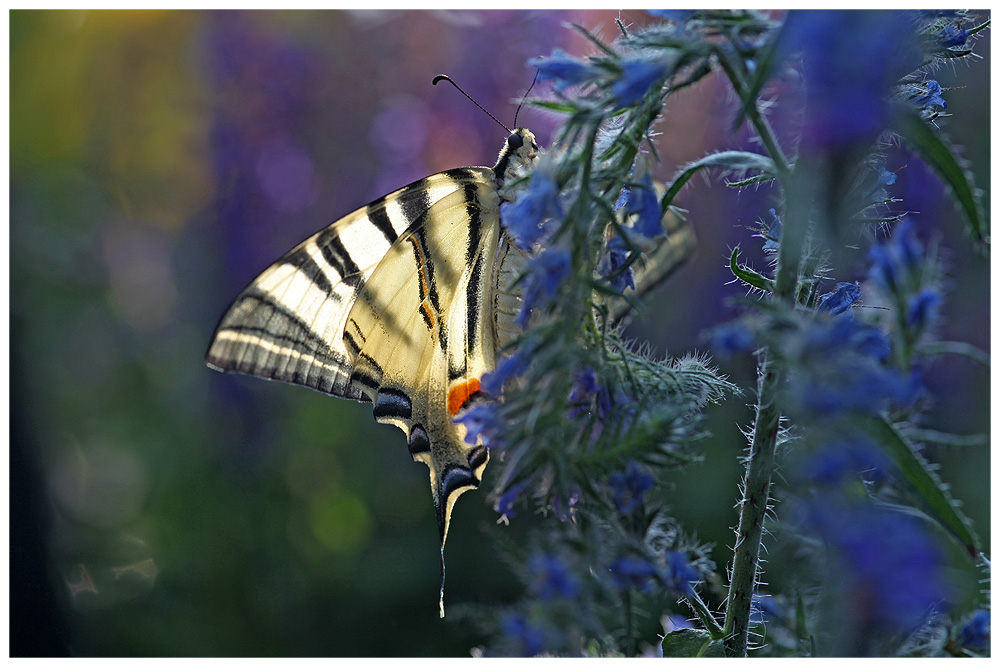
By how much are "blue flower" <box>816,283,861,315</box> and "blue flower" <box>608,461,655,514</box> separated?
46 cm

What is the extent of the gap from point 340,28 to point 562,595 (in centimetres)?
385

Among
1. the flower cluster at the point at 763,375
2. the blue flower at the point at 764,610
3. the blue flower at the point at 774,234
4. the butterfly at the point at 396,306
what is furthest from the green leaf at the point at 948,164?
the butterfly at the point at 396,306

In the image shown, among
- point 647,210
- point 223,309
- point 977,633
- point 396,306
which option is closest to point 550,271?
point 647,210

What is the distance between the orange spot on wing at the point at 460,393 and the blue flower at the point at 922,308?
126cm

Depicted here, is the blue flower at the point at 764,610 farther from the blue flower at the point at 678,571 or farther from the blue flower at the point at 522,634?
the blue flower at the point at 522,634

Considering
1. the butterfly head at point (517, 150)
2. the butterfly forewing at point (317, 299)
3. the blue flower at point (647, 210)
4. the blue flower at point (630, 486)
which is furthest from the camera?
the butterfly forewing at point (317, 299)

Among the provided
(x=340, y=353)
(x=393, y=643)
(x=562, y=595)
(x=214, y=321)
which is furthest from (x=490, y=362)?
(x=214, y=321)

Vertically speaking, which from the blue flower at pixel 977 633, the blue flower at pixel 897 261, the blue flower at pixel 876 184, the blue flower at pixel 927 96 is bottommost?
the blue flower at pixel 977 633

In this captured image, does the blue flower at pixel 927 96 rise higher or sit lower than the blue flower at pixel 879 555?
higher

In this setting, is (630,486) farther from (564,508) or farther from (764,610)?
(764,610)

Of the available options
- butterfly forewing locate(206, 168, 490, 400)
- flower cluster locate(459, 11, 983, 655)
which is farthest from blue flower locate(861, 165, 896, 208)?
butterfly forewing locate(206, 168, 490, 400)

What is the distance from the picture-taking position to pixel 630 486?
101 centimetres

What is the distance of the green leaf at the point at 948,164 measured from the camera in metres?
0.90

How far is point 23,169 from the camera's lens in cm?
406
